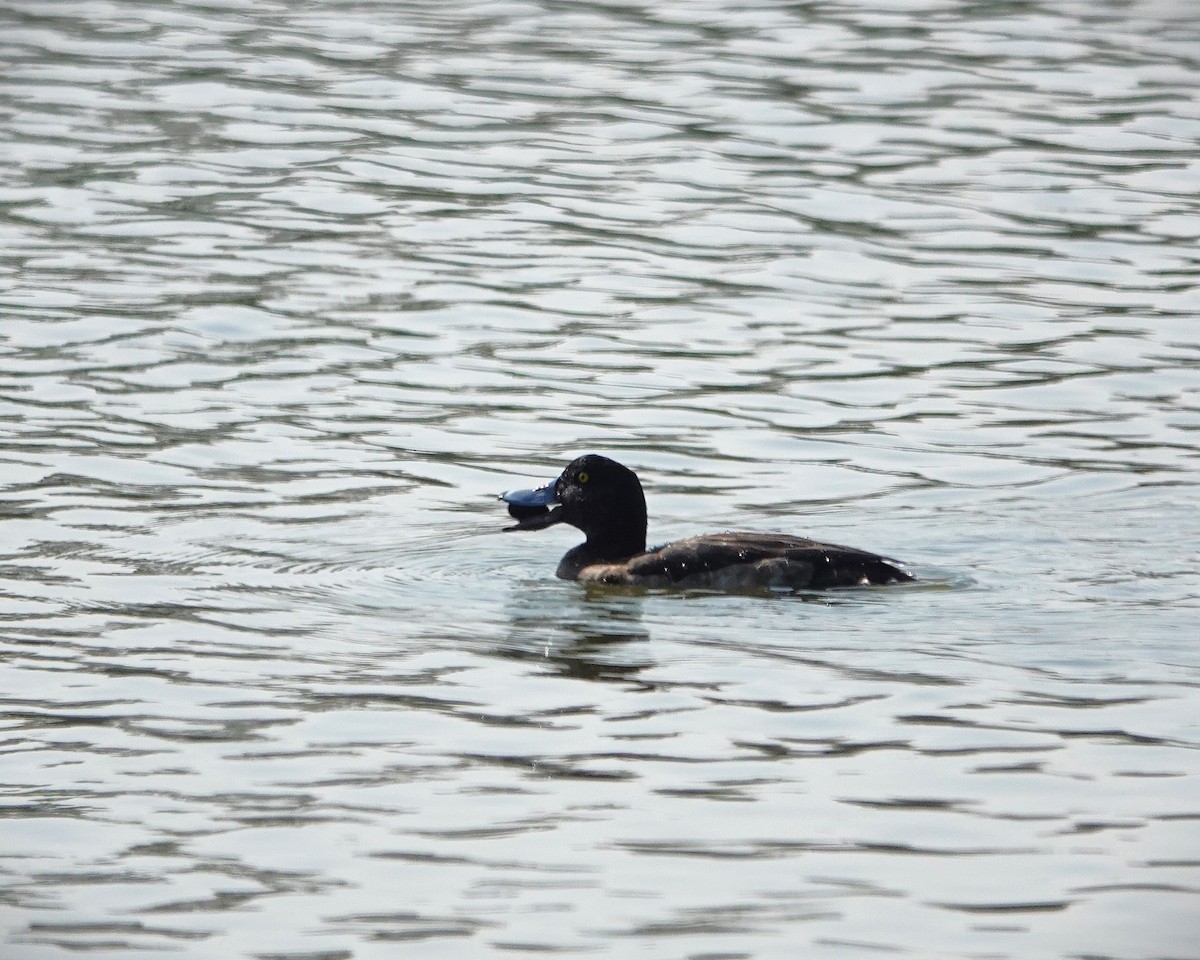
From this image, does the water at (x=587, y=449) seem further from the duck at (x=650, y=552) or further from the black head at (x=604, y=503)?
the black head at (x=604, y=503)

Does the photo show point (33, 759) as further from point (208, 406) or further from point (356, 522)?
point (208, 406)

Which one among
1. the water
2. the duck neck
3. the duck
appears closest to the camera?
the water

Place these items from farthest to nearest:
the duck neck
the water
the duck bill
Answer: the duck bill → the duck neck → the water

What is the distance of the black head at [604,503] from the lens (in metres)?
12.0

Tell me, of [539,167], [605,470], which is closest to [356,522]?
[605,470]

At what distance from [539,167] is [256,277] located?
14.8 feet

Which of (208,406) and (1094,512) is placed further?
(208,406)

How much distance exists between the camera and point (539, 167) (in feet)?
70.9

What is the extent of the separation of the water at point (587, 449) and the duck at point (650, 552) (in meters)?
0.20

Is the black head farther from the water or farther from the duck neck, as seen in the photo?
the water

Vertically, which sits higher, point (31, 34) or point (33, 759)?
point (31, 34)

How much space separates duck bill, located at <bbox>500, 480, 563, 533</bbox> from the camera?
40.1 ft

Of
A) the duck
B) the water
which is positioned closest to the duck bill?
the duck

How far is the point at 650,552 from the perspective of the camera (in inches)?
469
